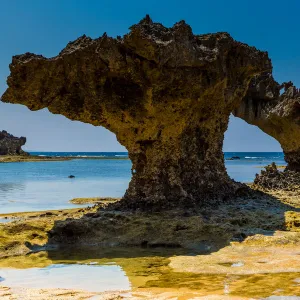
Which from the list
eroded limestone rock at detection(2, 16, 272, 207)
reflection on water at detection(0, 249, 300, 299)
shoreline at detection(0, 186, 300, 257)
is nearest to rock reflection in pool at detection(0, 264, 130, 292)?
reflection on water at detection(0, 249, 300, 299)

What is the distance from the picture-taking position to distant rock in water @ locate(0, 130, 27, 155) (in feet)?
264

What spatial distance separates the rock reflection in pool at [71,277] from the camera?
17.6 feet

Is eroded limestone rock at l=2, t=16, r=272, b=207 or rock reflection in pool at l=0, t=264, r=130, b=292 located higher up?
eroded limestone rock at l=2, t=16, r=272, b=207

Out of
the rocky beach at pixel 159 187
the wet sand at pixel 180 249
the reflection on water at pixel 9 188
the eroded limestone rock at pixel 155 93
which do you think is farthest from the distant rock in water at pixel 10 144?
the wet sand at pixel 180 249

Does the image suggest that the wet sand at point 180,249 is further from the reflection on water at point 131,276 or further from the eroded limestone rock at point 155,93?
the eroded limestone rock at point 155,93

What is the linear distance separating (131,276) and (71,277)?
2.45ft

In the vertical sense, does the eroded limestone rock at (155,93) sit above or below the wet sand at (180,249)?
above

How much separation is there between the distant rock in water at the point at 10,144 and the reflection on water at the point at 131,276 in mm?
76692

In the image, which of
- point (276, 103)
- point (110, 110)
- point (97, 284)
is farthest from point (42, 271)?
point (276, 103)

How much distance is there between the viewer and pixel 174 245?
7.39 metres

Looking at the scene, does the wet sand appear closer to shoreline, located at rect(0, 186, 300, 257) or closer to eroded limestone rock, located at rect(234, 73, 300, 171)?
shoreline, located at rect(0, 186, 300, 257)

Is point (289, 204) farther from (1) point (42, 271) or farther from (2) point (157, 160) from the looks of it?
(1) point (42, 271)

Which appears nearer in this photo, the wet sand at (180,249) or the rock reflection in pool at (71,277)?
the wet sand at (180,249)

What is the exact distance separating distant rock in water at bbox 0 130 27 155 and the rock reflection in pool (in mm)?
77378
